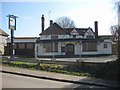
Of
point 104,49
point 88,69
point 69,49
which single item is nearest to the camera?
point 88,69

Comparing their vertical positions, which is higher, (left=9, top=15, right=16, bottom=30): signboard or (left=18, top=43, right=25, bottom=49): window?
(left=9, top=15, right=16, bottom=30): signboard

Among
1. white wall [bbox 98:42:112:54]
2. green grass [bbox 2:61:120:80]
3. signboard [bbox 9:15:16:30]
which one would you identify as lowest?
green grass [bbox 2:61:120:80]

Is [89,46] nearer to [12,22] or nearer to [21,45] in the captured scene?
[21,45]

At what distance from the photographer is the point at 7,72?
1195cm

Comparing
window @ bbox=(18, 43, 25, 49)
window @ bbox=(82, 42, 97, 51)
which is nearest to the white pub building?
window @ bbox=(82, 42, 97, 51)

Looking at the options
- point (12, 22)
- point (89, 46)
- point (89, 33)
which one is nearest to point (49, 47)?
point (89, 46)

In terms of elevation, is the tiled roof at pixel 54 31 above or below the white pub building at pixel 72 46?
above

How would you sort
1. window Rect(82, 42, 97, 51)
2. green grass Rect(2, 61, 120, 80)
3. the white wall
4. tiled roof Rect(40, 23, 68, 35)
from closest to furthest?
green grass Rect(2, 61, 120, 80)
window Rect(82, 42, 97, 51)
the white wall
tiled roof Rect(40, 23, 68, 35)

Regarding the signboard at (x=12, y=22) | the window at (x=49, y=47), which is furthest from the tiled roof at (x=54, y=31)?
the signboard at (x=12, y=22)

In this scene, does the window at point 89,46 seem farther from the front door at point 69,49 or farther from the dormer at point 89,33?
the dormer at point 89,33

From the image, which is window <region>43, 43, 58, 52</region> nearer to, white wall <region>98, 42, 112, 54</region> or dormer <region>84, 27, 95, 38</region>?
dormer <region>84, 27, 95, 38</region>

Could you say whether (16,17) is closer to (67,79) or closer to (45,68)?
(45,68)

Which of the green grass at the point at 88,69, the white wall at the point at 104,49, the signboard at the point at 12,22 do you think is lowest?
the green grass at the point at 88,69

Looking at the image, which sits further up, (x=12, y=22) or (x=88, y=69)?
(x=12, y=22)
